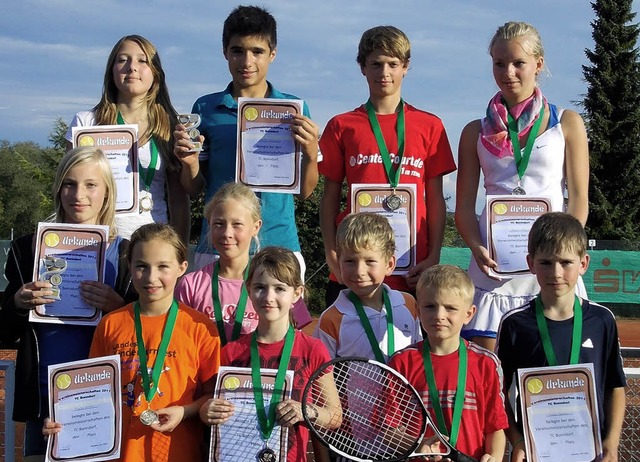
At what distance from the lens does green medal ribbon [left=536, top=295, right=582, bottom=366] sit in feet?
12.0

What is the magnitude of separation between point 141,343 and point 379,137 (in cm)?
173

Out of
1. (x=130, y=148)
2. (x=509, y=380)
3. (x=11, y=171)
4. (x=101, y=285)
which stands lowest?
(x=509, y=380)

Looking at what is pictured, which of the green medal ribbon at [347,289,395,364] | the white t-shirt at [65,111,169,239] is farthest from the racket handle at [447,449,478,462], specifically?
the white t-shirt at [65,111,169,239]

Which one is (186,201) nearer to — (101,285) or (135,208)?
(135,208)

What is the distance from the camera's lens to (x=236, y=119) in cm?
476

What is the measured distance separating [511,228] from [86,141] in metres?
2.27

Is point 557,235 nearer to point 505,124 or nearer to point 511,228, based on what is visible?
point 511,228

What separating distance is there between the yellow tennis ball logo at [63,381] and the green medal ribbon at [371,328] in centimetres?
132

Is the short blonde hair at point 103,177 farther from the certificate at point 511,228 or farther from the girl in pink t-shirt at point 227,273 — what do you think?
the certificate at point 511,228

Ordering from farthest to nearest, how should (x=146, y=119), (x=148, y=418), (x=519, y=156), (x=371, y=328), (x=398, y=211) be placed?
(x=146, y=119), (x=398, y=211), (x=519, y=156), (x=371, y=328), (x=148, y=418)

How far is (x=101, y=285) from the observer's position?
12.9 feet

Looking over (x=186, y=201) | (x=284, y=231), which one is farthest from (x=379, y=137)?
(x=186, y=201)

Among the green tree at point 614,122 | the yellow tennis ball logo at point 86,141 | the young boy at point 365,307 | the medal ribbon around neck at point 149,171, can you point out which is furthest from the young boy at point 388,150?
the green tree at point 614,122

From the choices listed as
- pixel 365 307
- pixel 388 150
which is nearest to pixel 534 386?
pixel 365 307
